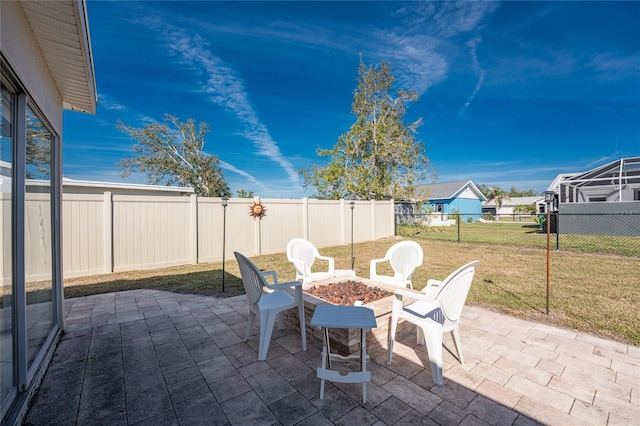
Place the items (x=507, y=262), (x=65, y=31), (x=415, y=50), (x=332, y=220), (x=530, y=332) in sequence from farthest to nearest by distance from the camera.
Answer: (x=332, y=220) < (x=415, y=50) < (x=507, y=262) < (x=530, y=332) < (x=65, y=31)

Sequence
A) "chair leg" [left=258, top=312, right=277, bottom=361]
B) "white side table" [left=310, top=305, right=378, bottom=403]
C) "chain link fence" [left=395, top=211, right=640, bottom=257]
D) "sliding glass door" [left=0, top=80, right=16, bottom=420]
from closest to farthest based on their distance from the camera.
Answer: "sliding glass door" [left=0, top=80, right=16, bottom=420], "white side table" [left=310, top=305, right=378, bottom=403], "chair leg" [left=258, top=312, right=277, bottom=361], "chain link fence" [left=395, top=211, right=640, bottom=257]

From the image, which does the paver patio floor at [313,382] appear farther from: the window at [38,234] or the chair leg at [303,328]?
the window at [38,234]

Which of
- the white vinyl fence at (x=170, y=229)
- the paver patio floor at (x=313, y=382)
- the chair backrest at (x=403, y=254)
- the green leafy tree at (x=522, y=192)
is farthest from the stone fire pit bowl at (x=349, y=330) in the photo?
the green leafy tree at (x=522, y=192)

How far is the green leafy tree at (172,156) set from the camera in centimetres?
1506

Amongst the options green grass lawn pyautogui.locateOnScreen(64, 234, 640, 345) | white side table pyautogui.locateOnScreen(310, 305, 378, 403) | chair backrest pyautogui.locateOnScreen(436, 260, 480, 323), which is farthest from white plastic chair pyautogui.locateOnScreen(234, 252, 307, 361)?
green grass lawn pyautogui.locateOnScreen(64, 234, 640, 345)

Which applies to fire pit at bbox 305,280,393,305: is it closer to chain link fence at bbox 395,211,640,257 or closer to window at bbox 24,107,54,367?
window at bbox 24,107,54,367

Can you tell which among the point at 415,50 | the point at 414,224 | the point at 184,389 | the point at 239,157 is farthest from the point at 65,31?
the point at 239,157

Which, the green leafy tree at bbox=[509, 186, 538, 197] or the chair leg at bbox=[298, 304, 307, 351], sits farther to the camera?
the green leafy tree at bbox=[509, 186, 538, 197]

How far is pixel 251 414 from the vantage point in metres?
1.73

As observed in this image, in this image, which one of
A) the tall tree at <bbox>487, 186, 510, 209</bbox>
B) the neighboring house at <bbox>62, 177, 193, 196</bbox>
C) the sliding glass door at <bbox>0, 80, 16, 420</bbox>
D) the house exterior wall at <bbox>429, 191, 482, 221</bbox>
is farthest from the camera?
the tall tree at <bbox>487, 186, 510, 209</bbox>

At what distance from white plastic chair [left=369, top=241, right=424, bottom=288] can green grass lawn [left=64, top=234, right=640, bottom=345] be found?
3.21 ft

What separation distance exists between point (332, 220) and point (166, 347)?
817cm

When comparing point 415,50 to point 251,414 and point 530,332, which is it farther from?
point 251,414

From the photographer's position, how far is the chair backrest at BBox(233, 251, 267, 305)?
8.06ft
